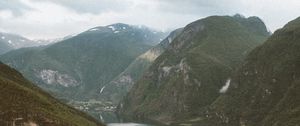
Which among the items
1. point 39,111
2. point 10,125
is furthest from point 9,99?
point 10,125

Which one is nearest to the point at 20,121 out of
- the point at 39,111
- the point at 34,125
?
the point at 34,125

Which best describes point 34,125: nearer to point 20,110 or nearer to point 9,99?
point 20,110

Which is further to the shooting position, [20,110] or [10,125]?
[20,110]

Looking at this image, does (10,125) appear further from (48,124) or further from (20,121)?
(48,124)

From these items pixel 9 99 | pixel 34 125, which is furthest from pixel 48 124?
pixel 9 99

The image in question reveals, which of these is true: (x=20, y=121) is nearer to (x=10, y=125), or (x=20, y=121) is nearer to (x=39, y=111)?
(x=10, y=125)

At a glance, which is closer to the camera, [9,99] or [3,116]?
[3,116]

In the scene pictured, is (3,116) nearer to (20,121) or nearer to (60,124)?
(20,121)

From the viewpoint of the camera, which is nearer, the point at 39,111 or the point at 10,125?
the point at 10,125
